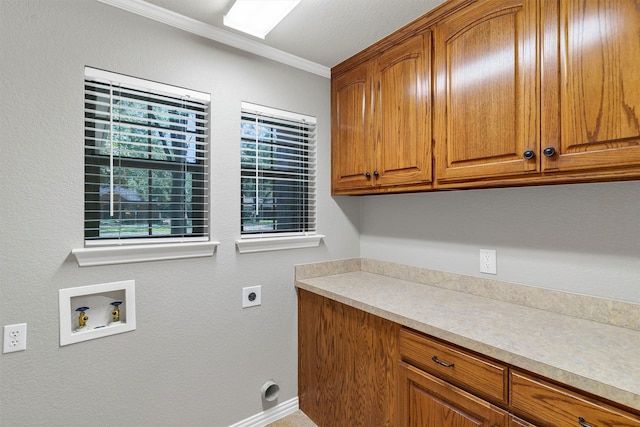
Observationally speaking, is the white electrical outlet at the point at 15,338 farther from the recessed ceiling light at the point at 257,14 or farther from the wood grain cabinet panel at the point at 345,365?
the recessed ceiling light at the point at 257,14

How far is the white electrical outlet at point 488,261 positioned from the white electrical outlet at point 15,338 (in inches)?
85.4

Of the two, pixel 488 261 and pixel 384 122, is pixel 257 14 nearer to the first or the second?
pixel 384 122

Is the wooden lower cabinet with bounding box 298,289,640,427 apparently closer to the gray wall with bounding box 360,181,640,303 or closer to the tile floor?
the tile floor

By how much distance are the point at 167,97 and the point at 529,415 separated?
207 cm

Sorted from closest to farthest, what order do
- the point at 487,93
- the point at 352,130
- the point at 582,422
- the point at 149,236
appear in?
the point at 582,422, the point at 487,93, the point at 149,236, the point at 352,130

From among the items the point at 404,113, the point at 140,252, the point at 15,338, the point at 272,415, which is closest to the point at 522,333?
the point at 404,113

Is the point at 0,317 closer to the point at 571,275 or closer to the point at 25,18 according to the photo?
the point at 25,18

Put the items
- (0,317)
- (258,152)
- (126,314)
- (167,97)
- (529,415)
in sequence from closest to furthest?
(529,415) → (0,317) → (126,314) → (167,97) → (258,152)

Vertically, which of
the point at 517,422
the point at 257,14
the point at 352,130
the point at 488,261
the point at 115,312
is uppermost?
the point at 257,14

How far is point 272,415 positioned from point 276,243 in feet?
3.64

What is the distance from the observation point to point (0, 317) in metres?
1.24

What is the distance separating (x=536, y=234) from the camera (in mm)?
1507

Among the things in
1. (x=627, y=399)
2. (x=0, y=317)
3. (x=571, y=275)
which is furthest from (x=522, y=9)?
(x=0, y=317)

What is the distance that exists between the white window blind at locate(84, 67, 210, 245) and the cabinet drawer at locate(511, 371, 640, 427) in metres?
1.58
